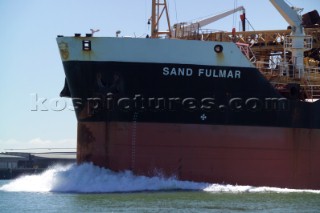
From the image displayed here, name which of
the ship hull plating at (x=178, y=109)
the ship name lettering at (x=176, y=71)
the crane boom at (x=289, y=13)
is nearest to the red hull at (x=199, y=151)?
the ship hull plating at (x=178, y=109)

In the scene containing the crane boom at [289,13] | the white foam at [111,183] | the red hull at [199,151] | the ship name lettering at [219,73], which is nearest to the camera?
the white foam at [111,183]

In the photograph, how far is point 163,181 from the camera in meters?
23.5

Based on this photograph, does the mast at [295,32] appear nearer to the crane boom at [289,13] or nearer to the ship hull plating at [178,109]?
the crane boom at [289,13]

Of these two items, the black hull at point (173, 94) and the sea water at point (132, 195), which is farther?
the black hull at point (173, 94)

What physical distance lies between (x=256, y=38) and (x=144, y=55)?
6865mm

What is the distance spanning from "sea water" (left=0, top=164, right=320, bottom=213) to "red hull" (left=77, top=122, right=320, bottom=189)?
0.33m

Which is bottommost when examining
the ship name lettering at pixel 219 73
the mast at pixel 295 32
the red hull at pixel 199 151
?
the red hull at pixel 199 151

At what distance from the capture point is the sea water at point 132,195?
64.7 ft

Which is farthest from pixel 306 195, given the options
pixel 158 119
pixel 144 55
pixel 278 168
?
pixel 144 55

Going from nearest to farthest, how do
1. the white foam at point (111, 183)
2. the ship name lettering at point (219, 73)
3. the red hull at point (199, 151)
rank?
the white foam at point (111, 183) < the red hull at point (199, 151) < the ship name lettering at point (219, 73)

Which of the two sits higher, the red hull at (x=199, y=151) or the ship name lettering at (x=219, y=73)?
the ship name lettering at (x=219, y=73)

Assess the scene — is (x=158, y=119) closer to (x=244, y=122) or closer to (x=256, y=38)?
(x=244, y=122)

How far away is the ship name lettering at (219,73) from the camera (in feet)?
79.0

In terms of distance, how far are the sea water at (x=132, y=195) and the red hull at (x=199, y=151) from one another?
1.07 ft
